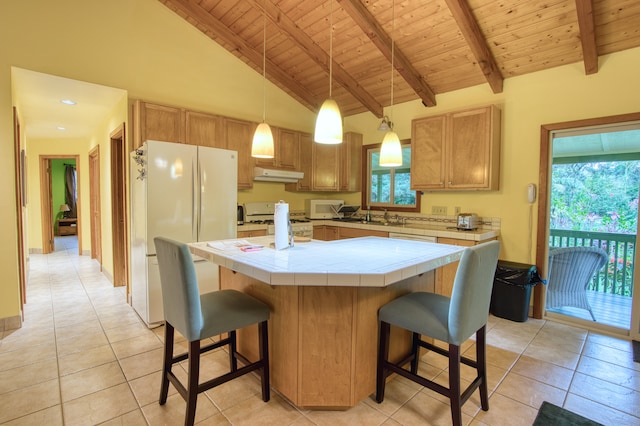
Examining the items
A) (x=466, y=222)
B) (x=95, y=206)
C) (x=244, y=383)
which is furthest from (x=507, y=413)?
(x=95, y=206)

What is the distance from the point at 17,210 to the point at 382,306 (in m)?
3.50

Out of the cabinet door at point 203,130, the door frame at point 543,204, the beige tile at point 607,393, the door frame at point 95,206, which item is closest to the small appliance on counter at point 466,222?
the door frame at point 543,204

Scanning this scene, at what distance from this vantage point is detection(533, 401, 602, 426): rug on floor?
1.81m

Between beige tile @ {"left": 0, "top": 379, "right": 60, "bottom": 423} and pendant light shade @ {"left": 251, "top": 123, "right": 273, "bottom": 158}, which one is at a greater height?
pendant light shade @ {"left": 251, "top": 123, "right": 273, "bottom": 158}

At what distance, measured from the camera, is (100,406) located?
193 centimetres

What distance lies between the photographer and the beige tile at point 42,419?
1.78 m

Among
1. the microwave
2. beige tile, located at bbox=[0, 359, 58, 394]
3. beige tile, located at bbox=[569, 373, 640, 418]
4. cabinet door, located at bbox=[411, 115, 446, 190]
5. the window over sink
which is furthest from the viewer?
the microwave

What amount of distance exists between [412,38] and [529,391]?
333 cm

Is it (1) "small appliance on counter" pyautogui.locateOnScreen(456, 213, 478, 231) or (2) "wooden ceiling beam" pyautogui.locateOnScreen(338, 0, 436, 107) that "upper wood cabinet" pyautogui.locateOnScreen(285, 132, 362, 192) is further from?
(1) "small appliance on counter" pyautogui.locateOnScreen(456, 213, 478, 231)

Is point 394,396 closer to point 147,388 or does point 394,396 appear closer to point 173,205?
point 147,388

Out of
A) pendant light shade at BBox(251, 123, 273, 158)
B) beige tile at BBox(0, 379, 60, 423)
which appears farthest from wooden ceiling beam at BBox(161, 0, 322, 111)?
beige tile at BBox(0, 379, 60, 423)

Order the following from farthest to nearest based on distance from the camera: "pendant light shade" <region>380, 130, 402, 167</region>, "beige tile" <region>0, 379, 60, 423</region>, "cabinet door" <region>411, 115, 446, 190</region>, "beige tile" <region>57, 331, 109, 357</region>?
1. "cabinet door" <region>411, 115, 446, 190</region>
2. "beige tile" <region>57, 331, 109, 357</region>
3. "pendant light shade" <region>380, 130, 402, 167</region>
4. "beige tile" <region>0, 379, 60, 423</region>

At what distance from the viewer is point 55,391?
208cm

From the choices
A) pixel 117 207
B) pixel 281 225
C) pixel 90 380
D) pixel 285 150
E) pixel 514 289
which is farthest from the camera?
pixel 285 150
